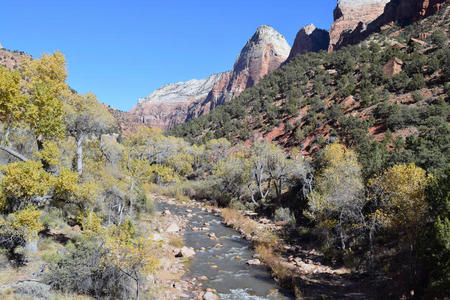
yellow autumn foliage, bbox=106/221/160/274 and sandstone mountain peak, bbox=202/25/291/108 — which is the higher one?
sandstone mountain peak, bbox=202/25/291/108

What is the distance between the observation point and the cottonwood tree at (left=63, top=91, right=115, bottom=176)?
50.7 feet

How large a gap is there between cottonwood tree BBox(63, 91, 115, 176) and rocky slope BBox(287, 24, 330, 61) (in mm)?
126028

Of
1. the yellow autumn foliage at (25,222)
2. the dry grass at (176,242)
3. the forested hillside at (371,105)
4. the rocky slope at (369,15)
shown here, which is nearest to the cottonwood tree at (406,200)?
the forested hillside at (371,105)

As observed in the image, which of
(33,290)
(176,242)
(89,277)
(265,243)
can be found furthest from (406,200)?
Answer: (33,290)

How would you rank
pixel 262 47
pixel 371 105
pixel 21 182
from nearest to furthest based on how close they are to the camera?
pixel 21 182
pixel 371 105
pixel 262 47

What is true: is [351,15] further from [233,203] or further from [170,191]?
[233,203]

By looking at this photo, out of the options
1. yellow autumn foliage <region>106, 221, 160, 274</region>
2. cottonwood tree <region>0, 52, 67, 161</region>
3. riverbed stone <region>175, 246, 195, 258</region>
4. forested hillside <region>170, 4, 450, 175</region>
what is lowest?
riverbed stone <region>175, 246, 195, 258</region>

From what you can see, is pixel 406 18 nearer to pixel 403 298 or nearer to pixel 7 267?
pixel 403 298

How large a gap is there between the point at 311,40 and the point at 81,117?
135 m

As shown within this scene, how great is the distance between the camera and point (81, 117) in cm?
1587

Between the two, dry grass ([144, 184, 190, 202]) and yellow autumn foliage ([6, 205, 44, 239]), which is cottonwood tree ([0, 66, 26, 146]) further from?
dry grass ([144, 184, 190, 202])

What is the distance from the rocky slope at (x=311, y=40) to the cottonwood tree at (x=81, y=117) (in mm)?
126028

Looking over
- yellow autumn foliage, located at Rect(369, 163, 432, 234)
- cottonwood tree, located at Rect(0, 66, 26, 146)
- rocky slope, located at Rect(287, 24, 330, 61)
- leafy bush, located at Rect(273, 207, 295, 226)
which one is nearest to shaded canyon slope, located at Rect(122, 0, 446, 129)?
rocky slope, located at Rect(287, 24, 330, 61)

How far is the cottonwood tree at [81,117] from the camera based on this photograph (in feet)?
50.7
